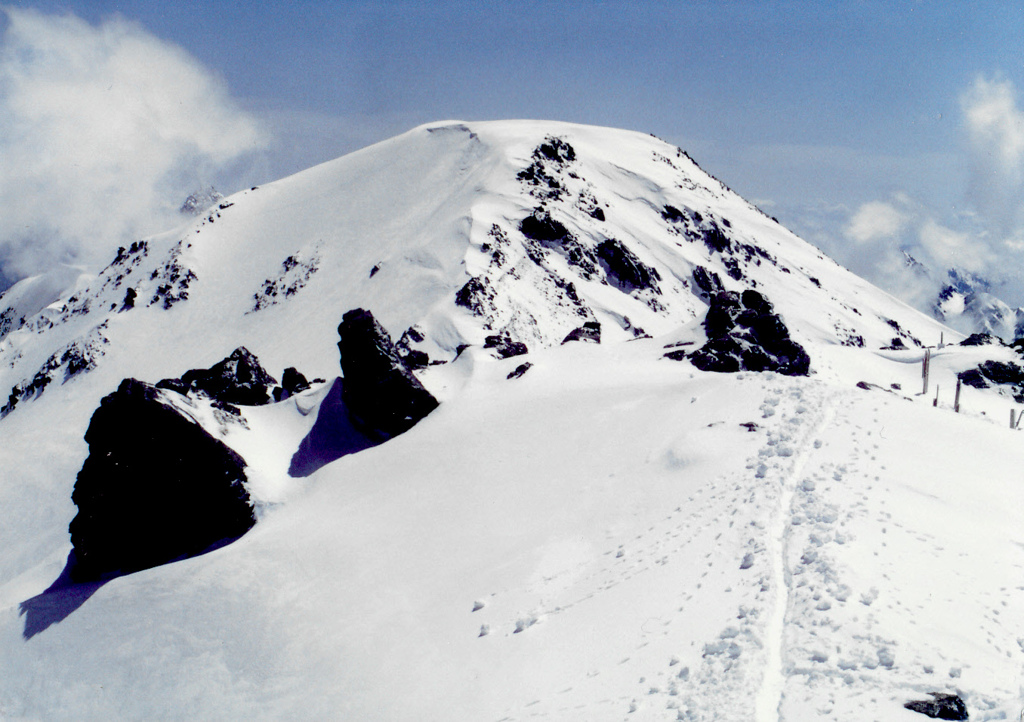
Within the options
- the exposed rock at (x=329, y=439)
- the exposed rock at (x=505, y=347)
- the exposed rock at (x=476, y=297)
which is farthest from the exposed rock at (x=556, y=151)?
the exposed rock at (x=329, y=439)

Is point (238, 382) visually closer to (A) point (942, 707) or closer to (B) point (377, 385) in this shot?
(B) point (377, 385)

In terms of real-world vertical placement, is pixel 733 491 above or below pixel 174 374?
below

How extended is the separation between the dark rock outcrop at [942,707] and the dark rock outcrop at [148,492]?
73.8ft

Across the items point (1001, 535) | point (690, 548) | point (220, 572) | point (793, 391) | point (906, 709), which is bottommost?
point (220, 572)

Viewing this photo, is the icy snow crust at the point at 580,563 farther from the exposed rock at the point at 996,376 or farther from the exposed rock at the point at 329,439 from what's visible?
the exposed rock at the point at 996,376

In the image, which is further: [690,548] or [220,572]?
[220,572]

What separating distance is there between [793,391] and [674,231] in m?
58.8

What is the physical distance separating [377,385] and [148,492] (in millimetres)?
9663

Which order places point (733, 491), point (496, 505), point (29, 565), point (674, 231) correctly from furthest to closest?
point (674, 231) < point (29, 565) < point (496, 505) < point (733, 491)

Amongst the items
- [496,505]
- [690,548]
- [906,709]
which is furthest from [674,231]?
[906,709]

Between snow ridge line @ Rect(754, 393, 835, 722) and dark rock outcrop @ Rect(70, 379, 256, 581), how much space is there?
62.9ft

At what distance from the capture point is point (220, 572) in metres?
21.5

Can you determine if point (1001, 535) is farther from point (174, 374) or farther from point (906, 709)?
point (174, 374)

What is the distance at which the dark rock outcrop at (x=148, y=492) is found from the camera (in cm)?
2536
